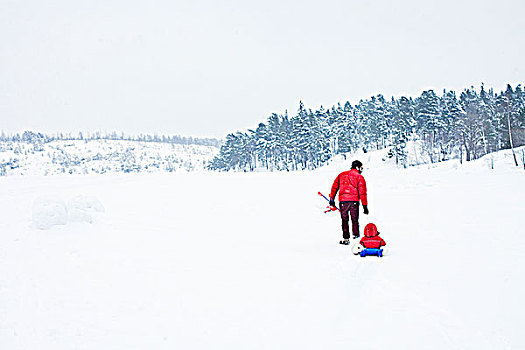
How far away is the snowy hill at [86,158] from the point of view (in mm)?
141000

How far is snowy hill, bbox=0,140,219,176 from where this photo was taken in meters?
141

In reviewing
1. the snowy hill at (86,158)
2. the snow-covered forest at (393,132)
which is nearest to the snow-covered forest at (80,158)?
the snowy hill at (86,158)

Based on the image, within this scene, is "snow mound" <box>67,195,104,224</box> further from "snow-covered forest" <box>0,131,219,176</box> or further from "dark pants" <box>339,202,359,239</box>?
"snow-covered forest" <box>0,131,219,176</box>

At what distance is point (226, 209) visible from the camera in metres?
13.2

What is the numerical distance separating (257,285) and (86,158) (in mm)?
182532

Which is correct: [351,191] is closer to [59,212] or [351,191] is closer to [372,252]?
[372,252]

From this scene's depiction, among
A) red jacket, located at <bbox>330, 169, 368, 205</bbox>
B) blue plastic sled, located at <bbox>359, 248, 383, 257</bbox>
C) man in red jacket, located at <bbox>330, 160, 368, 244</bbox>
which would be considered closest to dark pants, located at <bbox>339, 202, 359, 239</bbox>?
man in red jacket, located at <bbox>330, 160, 368, 244</bbox>

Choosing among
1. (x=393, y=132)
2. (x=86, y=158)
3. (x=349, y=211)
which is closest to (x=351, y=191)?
(x=349, y=211)

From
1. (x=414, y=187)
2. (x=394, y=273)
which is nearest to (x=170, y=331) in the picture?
(x=394, y=273)

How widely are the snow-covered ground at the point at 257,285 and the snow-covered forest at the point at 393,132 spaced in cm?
4248

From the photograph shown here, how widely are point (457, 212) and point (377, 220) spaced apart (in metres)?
2.60

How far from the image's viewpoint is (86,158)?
16850 centimetres

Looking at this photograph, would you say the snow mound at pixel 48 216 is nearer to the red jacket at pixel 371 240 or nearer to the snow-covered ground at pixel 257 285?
the snow-covered ground at pixel 257 285

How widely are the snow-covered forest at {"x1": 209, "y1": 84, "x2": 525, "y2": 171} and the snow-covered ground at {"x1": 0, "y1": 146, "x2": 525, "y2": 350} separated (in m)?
42.5
